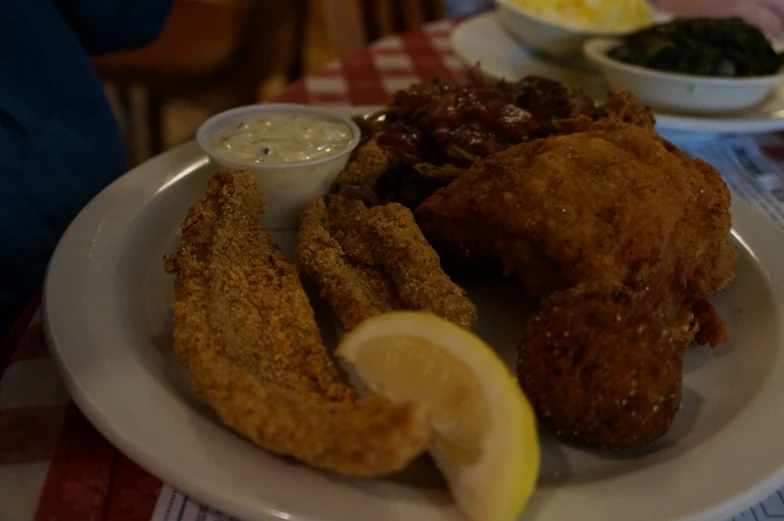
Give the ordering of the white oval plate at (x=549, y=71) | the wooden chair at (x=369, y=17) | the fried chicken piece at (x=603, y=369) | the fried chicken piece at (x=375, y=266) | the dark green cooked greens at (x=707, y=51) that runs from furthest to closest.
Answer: the wooden chair at (x=369, y=17)
the dark green cooked greens at (x=707, y=51)
the white oval plate at (x=549, y=71)
the fried chicken piece at (x=375, y=266)
the fried chicken piece at (x=603, y=369)

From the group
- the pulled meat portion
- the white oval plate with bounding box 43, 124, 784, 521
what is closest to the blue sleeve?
the white oval plate with bounding box 43, 124, 784, 521

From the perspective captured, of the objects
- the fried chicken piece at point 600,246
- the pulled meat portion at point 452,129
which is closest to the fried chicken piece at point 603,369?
the fried chicken piece at point 600,246

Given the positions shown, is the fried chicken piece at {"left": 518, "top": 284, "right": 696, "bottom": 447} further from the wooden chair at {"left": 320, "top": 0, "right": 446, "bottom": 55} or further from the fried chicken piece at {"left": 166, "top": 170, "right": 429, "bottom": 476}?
the wooden chair at {"left": 320, "top": 0, "right": 446, "bottom": 55}

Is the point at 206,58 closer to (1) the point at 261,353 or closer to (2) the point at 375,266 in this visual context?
(2) the point at 375,266

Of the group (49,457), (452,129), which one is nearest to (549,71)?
(452,129)

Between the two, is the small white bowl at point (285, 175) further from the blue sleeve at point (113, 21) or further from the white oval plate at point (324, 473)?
the blue sleeve at point (113, 21)

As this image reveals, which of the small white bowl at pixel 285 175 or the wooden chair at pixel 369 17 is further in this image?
the wooden chair at pixel 369 17
